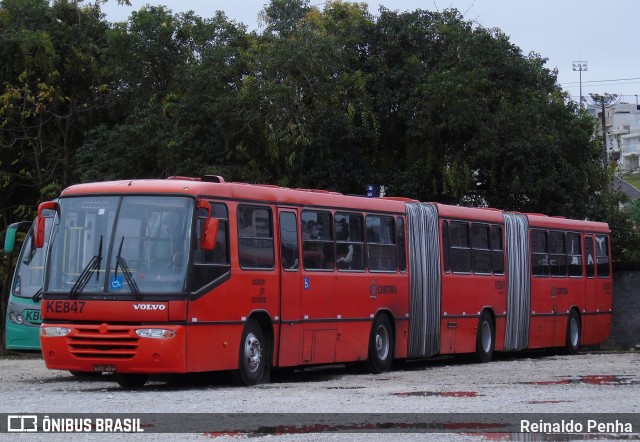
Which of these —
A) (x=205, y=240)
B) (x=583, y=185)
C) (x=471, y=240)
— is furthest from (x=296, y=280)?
(x=583, y=185)

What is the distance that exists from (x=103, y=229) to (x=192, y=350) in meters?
2.02

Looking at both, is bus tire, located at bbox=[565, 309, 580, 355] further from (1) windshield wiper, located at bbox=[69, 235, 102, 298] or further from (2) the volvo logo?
(1) windshield wiper, located at bbox=[69, 235, 102, 298]

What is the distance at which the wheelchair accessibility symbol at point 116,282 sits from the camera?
1627 cm

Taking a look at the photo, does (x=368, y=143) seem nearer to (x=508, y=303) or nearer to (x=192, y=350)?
(x=508, y=303)

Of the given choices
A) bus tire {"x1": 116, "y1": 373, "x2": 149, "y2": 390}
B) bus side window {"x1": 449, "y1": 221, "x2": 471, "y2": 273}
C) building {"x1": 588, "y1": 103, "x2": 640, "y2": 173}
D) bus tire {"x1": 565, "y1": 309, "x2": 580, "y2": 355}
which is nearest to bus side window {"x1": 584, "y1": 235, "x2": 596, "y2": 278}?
bus tire {"x1": 565, "y1": 309, "x2": 580, "y2": 355}

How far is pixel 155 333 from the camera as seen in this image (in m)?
16.0

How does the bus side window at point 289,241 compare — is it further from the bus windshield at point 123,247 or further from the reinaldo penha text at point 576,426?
the reinaldo penha text at point 576,426

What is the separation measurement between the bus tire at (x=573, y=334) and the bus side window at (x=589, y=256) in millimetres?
1292

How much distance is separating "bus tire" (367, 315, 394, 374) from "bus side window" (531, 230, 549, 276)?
7.41m

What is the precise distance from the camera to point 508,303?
88.3ft

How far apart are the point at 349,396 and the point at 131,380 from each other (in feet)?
13.3

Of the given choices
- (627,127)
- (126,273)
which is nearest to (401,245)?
(126,273)

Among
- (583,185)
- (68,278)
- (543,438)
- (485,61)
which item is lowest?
(543,438)

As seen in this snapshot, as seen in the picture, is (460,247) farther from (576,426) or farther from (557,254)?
(576,426)
